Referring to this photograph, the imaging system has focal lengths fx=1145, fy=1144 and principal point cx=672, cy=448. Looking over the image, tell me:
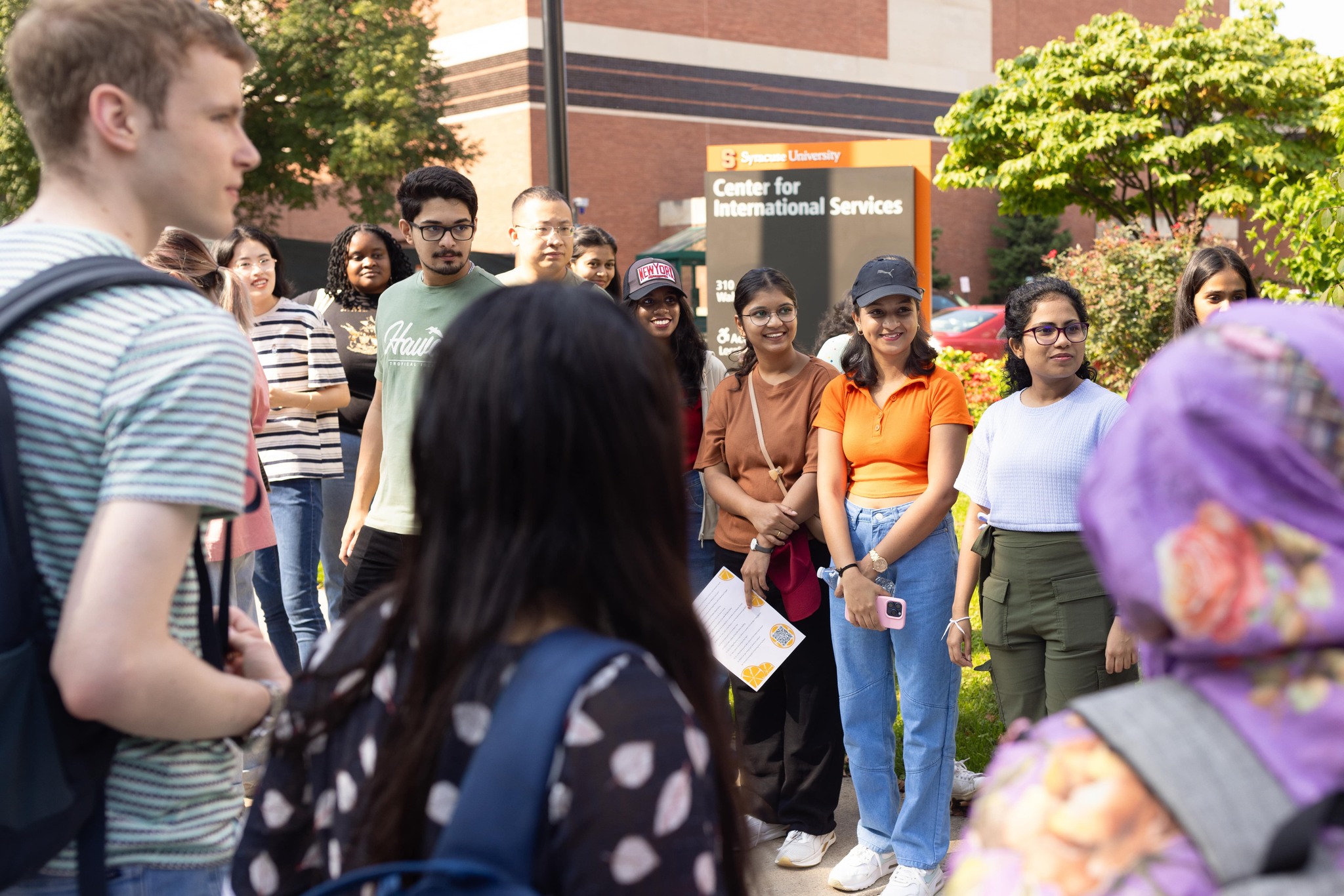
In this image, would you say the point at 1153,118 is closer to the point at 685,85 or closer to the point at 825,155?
the point at 685,85

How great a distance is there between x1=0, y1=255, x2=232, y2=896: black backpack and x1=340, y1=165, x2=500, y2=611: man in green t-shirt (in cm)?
228

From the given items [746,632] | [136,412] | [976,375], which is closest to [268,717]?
[136,412]

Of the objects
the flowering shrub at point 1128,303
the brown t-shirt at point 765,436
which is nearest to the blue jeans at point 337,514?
the brown t-shirt at point 765,436

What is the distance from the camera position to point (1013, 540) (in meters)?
3.63

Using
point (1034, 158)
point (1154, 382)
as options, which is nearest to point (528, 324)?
point (1154, 382)

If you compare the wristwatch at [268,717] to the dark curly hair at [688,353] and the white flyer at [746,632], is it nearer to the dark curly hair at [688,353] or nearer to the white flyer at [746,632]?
the white flyer at [746,632]

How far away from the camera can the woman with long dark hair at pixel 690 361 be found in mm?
4660

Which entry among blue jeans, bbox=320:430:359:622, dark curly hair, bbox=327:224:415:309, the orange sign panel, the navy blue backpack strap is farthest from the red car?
the navy blue backpack strap

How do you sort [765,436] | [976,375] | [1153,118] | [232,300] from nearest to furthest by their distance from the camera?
1. [765,436]
2. [232,300]
3. [976,375]
4. [1153,118]

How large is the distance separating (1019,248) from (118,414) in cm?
4057

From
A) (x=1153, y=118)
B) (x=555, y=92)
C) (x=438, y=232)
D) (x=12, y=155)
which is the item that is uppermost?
(x=1153, y=118)

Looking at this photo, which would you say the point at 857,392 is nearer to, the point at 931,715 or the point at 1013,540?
the point at 1013,540

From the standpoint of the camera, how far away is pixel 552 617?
1200 mm

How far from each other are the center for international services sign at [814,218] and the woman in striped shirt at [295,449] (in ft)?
15.2
